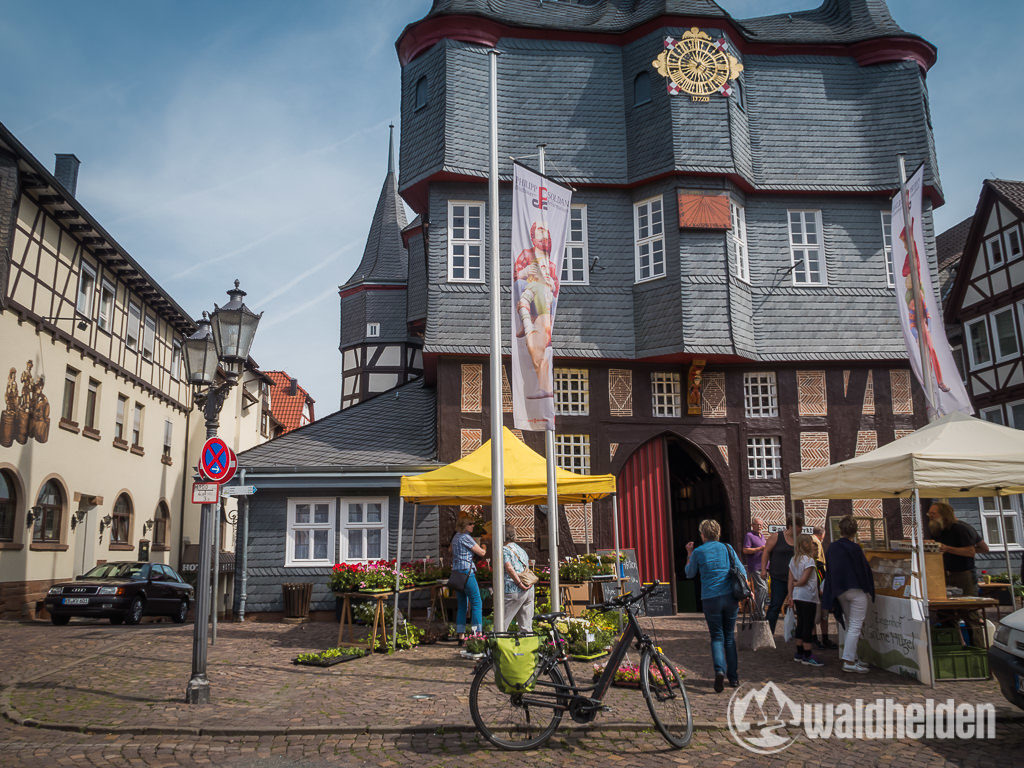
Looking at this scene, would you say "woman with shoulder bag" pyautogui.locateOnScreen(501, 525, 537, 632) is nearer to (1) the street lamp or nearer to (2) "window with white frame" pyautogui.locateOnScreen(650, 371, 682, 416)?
(1) the street lamp

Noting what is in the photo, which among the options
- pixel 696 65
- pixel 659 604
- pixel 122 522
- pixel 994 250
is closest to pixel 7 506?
pixel 122 522

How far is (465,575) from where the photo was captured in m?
12.5

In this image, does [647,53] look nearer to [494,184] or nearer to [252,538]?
[494,184]

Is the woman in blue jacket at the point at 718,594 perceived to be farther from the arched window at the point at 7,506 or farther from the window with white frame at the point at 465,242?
the arched window at the point at 7,506

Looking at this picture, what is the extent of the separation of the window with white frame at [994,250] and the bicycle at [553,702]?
2546 cm

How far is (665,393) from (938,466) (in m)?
9.84

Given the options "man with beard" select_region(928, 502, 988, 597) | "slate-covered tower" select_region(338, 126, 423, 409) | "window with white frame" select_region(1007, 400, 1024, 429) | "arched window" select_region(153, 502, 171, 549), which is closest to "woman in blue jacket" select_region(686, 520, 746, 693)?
"man with beard" select_region(928, 502, 988, 597)

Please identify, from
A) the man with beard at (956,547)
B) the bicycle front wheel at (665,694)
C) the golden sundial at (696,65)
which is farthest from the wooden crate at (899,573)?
the golden sundial at (696,65)

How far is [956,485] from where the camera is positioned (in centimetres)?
980

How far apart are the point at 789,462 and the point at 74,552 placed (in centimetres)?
1860

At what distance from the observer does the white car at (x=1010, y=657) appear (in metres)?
7.09

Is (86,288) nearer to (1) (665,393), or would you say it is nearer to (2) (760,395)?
(1) (665,393)

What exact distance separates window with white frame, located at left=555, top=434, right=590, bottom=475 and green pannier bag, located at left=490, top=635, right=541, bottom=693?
12.0m

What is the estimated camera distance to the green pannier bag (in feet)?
22.9
